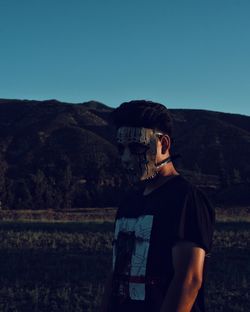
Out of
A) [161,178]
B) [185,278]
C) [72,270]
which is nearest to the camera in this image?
[185,278]

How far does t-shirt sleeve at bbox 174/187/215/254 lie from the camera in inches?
103

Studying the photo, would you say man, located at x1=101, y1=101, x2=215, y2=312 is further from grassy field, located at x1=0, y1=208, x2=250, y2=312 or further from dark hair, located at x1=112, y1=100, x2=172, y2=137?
grassy field, located at x1=0, y1=208, x2=250, y2=312

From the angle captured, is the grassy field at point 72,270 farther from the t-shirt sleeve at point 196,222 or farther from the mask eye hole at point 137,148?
the t-shirt sleeve at point 196,222

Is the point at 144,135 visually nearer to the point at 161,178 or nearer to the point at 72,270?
the point at 161,178

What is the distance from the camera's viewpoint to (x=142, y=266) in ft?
9.14

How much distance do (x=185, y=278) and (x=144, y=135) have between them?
0.83m

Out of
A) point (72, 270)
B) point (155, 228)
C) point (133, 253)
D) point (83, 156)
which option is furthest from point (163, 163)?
point (83, 156)

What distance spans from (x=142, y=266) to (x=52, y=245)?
38.1 feet

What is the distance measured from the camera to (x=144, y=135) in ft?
9.88

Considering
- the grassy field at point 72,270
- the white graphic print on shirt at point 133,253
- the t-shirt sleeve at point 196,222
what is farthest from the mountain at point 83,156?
the t-shirt sleeve at point 196,222

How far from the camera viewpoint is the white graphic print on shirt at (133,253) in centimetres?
279

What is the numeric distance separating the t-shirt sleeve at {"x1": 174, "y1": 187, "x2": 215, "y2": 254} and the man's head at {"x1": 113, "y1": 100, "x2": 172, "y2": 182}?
373 mm

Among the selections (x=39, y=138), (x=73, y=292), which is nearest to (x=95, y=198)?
(x=39, y=138)

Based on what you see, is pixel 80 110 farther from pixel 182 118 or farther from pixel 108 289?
pixel 108 289
